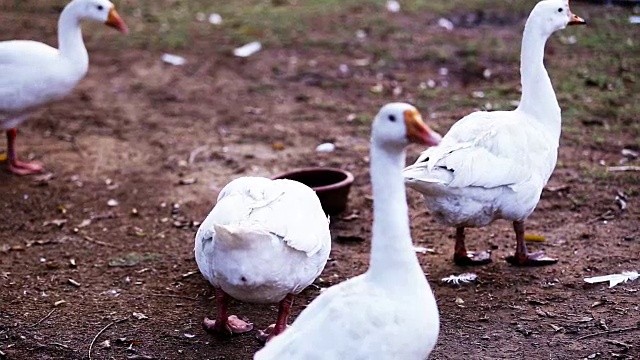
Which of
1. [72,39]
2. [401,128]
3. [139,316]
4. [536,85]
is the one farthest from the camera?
[72,39]

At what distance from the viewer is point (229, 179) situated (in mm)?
6625

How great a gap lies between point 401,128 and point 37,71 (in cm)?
427

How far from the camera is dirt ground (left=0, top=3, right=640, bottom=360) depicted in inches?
178

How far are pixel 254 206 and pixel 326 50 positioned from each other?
17.8ft

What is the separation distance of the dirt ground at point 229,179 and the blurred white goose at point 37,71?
0.43 meters

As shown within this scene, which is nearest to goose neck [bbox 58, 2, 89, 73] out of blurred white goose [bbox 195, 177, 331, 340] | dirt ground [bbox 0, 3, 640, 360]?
dirt ground [bbox 0, 3, 640, 360]

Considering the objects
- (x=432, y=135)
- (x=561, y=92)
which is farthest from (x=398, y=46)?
(x=432, y=135)

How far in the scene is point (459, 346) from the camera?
4320 millimetres

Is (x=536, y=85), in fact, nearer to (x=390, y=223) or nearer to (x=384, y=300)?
(x=390, y=223)

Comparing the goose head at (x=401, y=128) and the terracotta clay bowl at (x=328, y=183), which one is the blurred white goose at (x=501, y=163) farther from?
the goose head at (x=401, y=128)

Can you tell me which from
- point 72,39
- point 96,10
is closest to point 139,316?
point 72,39

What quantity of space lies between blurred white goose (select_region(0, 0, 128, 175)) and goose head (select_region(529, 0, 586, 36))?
142 inches

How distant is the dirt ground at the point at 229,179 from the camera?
14.8 ft

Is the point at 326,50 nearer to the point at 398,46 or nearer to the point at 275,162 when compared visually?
the point at 398,46
